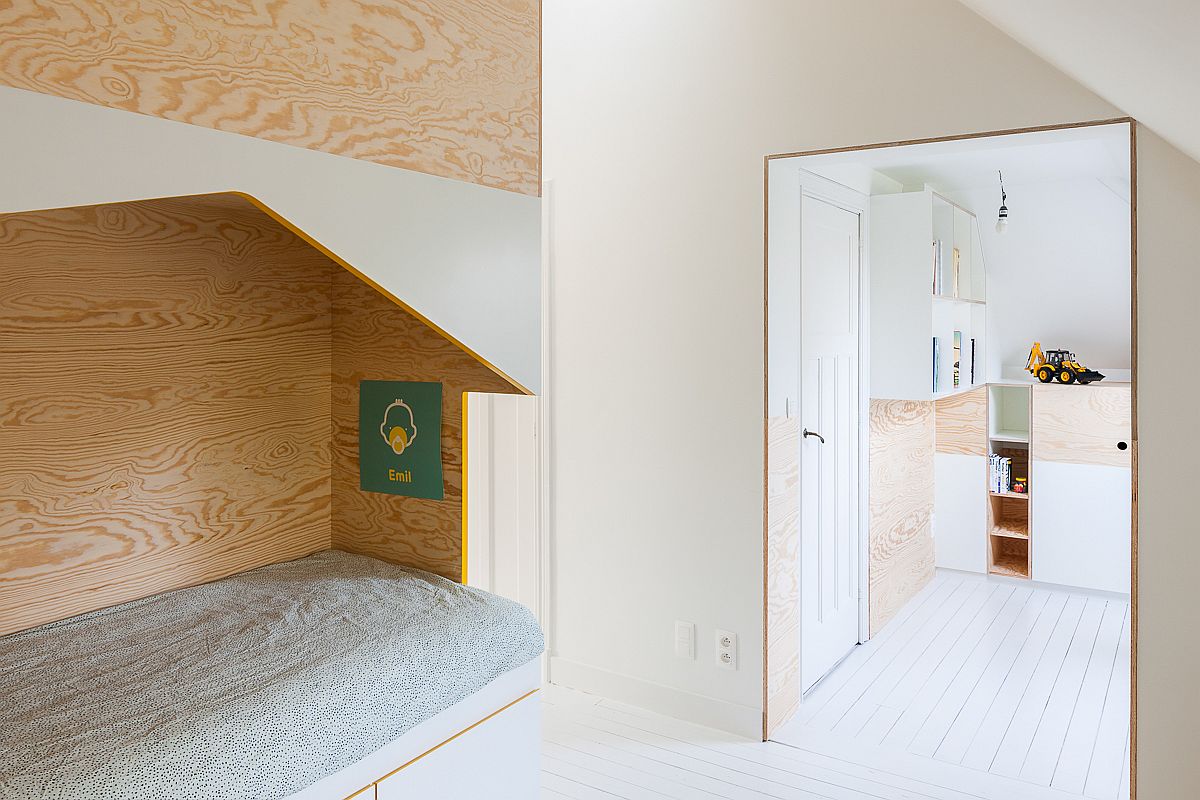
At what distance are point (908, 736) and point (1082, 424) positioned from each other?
2413mm

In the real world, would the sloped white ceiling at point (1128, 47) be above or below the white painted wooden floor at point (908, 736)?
Result: above

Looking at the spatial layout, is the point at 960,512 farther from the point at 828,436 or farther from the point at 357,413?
the point at 357,413

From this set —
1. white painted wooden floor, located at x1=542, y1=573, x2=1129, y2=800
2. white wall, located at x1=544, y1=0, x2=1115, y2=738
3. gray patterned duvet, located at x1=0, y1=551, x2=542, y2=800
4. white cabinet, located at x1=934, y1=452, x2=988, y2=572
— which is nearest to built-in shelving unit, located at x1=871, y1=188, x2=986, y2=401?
white cabinet, located at x1=934, y1=452, x2=988, y2=572

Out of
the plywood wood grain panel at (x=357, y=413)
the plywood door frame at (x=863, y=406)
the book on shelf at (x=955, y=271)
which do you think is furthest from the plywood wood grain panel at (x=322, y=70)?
the book on shelf at (x=955, y=271)

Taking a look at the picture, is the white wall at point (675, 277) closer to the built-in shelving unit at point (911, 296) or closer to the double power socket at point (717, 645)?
the double power socket at point (717, 645)

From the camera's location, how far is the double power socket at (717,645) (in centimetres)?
287

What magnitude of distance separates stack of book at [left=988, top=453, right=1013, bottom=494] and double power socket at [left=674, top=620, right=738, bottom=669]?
2.64 meters

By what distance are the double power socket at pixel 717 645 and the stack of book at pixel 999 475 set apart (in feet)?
8.66

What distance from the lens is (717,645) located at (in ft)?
9.50

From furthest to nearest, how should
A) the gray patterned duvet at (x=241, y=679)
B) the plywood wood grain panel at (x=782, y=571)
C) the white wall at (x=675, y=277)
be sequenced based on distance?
the plywood wood grain panel at (x=782, y=571), the white wall at (x=675, y=277), the gray patterned duvet at (x=241, y=679)

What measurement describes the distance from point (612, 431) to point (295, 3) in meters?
2.02

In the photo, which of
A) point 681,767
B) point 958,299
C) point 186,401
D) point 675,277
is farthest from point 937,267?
point 186,401

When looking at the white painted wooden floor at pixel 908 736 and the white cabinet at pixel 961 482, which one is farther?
the white cabinet at pixel 961 482

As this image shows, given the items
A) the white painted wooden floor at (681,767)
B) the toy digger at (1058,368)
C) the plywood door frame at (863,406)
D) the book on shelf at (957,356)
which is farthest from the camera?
the toy digger at (1058,368)
